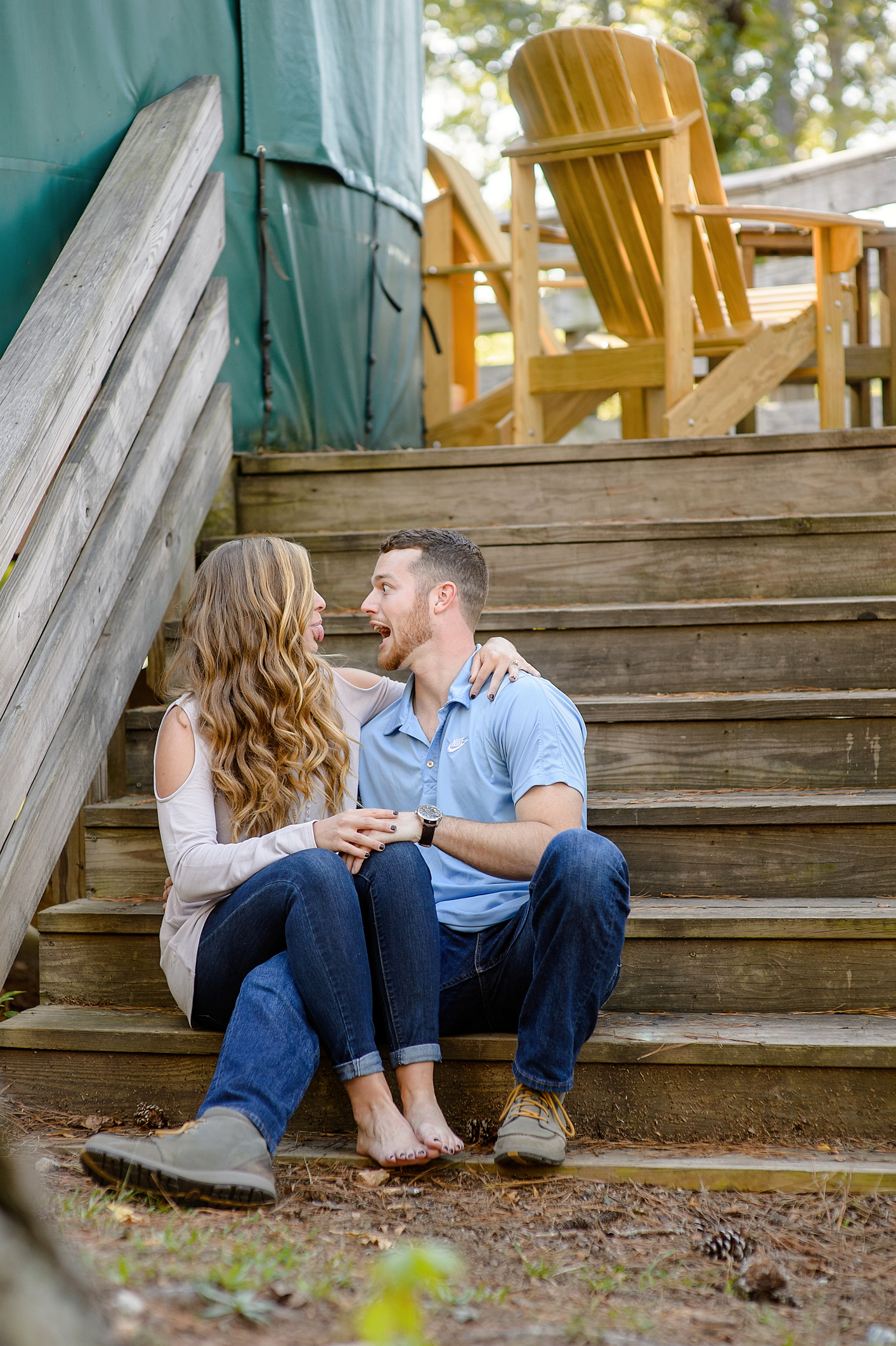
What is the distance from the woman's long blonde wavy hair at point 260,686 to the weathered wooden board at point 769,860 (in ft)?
2.15

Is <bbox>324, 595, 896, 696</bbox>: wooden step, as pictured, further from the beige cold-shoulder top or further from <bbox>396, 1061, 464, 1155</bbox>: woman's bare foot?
<bbox>396, 1061, 464, 1155</bbox>: woman's bare foot

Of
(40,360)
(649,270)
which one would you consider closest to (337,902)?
(40,360)

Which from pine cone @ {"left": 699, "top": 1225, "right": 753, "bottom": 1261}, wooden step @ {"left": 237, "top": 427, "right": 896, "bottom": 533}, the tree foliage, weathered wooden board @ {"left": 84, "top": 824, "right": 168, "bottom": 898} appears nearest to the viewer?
pine cone @ {"left": 699, "top": 1225, "right": 753, "bottom": 1261}

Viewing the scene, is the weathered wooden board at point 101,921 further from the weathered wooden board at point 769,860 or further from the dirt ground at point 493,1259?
the weathered wooden board at point 769,860

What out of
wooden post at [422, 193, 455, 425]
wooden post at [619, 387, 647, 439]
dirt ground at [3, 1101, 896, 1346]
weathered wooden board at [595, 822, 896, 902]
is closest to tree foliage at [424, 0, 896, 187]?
wooden post at [422, 193, 455, 425]

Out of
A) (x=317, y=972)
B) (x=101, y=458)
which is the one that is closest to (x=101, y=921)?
(x=317, y=972)

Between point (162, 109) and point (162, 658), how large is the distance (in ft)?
4.96

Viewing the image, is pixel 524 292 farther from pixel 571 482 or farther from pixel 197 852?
pixel 197 852

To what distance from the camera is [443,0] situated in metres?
13.6

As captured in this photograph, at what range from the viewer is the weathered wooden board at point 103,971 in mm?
2486

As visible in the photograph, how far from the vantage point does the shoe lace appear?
1.96 meters

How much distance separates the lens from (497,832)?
85.0 inches

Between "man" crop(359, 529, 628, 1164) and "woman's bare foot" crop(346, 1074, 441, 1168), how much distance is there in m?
0.14

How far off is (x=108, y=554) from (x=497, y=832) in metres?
1.15
